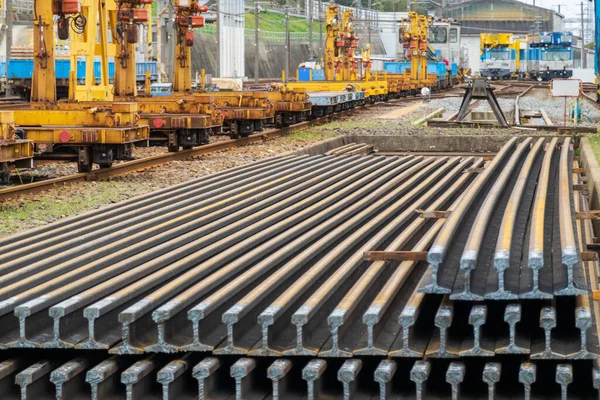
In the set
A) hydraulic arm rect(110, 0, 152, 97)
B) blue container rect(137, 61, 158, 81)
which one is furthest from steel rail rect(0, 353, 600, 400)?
blue container rect(137, 61, 158, 81)

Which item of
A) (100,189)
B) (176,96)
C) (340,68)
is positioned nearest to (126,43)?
(176,96)

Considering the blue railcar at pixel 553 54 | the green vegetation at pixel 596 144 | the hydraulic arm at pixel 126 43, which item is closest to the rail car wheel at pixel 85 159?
the hydraulic arm at pixel 126 43

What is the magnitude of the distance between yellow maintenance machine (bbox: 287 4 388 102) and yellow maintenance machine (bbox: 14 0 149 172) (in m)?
15.9

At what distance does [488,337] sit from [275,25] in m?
81.2

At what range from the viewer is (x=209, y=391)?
14.0ft

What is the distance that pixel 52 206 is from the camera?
10.1 metres

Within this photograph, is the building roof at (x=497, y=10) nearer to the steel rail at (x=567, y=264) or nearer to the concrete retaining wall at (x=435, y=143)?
the concrete retaining wall at (x=435, y=143)

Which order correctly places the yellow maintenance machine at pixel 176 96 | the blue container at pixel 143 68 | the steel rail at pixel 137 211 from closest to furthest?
the steel rail at pixel 137 211, the yellow maintenance machine at pixel 176 96, the blue container at pixel 143 68

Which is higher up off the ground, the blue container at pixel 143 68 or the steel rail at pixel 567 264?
the blue container at pixel 143 68

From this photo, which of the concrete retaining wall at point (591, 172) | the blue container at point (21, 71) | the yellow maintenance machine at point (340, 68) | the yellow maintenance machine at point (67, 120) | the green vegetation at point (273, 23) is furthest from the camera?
the green vegetation at point (273, 23)

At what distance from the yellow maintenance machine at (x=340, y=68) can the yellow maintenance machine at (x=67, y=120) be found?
52.1ft

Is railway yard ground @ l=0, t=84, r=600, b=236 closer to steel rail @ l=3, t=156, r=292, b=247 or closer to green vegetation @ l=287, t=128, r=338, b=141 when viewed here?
green vegetation @ l=287, t=128, r=338, b=141

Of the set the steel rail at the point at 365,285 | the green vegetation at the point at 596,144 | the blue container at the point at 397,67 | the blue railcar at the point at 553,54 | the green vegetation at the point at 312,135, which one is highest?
the blue railcar at the point at 553,54

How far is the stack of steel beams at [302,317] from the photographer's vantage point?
413cm
